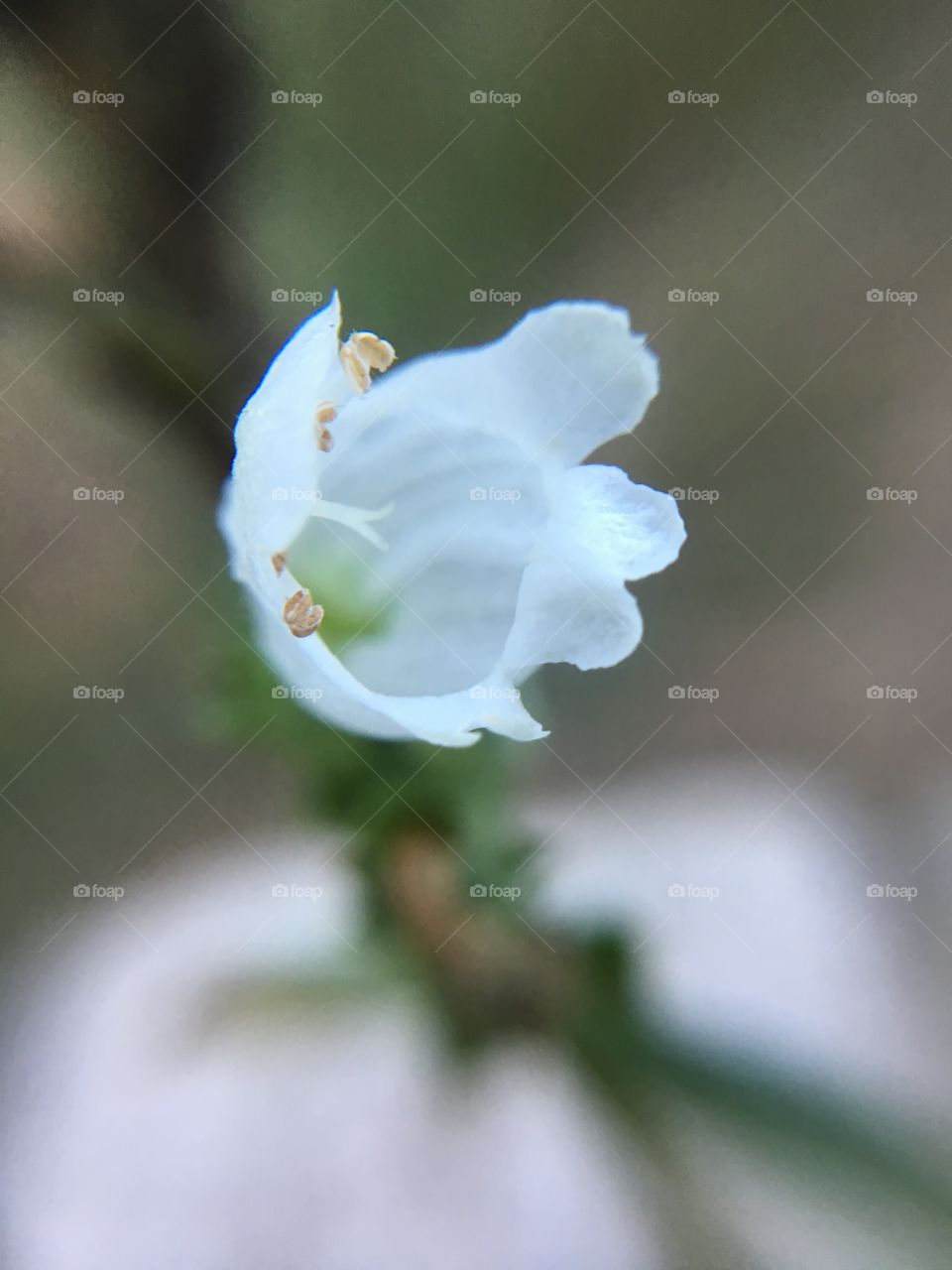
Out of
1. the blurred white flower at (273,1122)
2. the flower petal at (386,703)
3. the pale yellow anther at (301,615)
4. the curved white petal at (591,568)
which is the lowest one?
the blurred white flower at (273,1122)

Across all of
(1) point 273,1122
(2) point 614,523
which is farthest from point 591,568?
(1) point 273,1122

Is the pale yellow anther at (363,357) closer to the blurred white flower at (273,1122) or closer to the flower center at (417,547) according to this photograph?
the flower center at (417,547)

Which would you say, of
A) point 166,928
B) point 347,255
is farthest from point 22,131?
point 166,928

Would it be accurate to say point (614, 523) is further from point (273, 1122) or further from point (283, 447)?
point (273, 1122)

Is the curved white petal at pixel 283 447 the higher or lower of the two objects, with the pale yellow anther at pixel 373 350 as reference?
lower

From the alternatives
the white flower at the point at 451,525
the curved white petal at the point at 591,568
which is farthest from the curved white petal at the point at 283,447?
the curved white petal at the point at 591,568

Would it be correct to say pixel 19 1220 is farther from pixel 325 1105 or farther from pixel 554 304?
pixel 554 304
